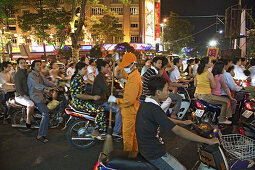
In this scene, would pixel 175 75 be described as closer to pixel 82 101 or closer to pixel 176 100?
pixel 176 100

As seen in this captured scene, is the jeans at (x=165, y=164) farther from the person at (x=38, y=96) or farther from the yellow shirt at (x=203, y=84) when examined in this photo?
the person at (x=38, y=96)

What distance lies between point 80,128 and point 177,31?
46.1m

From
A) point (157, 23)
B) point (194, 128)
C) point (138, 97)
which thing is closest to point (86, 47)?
point (157, 23)

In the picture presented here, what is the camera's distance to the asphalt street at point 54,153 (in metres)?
4.22

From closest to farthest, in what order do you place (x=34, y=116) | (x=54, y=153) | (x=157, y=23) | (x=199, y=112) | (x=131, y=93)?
(x=131, y=93), (x=54, y=153), (x=199, y=112), (x=34, y=116), (x=157, y=23)

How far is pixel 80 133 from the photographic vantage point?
4852 mm

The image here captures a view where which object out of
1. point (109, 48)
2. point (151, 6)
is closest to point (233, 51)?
point (109, 48)

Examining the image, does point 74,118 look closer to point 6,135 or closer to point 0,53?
point 6,135

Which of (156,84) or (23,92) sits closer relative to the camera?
(156,84)

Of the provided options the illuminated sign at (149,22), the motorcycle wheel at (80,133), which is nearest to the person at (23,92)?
the motorcycle wheel at (80,133)

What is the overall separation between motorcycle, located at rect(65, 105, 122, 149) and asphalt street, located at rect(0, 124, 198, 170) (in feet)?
0.58

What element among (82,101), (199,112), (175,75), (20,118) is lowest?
(20,118)

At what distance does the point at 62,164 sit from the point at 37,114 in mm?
2252

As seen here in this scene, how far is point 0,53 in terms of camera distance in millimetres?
19375
